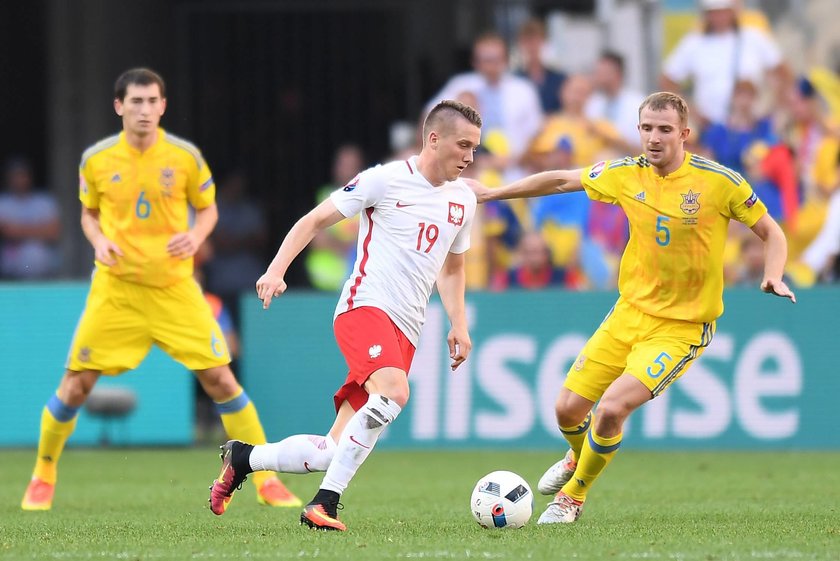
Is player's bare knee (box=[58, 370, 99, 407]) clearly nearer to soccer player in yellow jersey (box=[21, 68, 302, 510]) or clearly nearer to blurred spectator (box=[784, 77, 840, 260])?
soccer player in yellow jersey (box=[21, 68, 302, 510])

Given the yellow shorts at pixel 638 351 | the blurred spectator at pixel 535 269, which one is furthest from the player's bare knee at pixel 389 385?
the blurred spectator at pixel 535 269

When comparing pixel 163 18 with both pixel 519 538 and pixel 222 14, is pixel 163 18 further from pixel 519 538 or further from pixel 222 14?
pixel 519 538

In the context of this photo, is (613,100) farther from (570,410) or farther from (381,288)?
(381,288)

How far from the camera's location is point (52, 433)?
897cm

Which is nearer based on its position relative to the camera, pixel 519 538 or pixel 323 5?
pixel 519 538

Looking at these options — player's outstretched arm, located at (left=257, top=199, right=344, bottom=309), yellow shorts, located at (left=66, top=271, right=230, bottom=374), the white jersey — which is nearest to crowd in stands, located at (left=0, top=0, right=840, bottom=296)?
yellow shorts, located at (left=66, top=271, right=230, bottom=374)

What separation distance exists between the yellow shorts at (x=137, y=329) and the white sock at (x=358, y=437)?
1.93 metres

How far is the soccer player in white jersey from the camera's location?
7.12 metres

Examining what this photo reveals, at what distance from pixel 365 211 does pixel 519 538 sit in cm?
181

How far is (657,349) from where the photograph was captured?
768cm

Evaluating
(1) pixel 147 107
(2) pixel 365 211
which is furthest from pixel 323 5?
(2) pixel 365 211

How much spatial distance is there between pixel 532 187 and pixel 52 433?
3405 millimetres

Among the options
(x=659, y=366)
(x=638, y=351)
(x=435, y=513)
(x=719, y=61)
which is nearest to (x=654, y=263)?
(x=638, y=351)

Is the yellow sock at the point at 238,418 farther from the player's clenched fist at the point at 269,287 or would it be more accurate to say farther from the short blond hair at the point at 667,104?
the short blond hair at the point at 667,104
